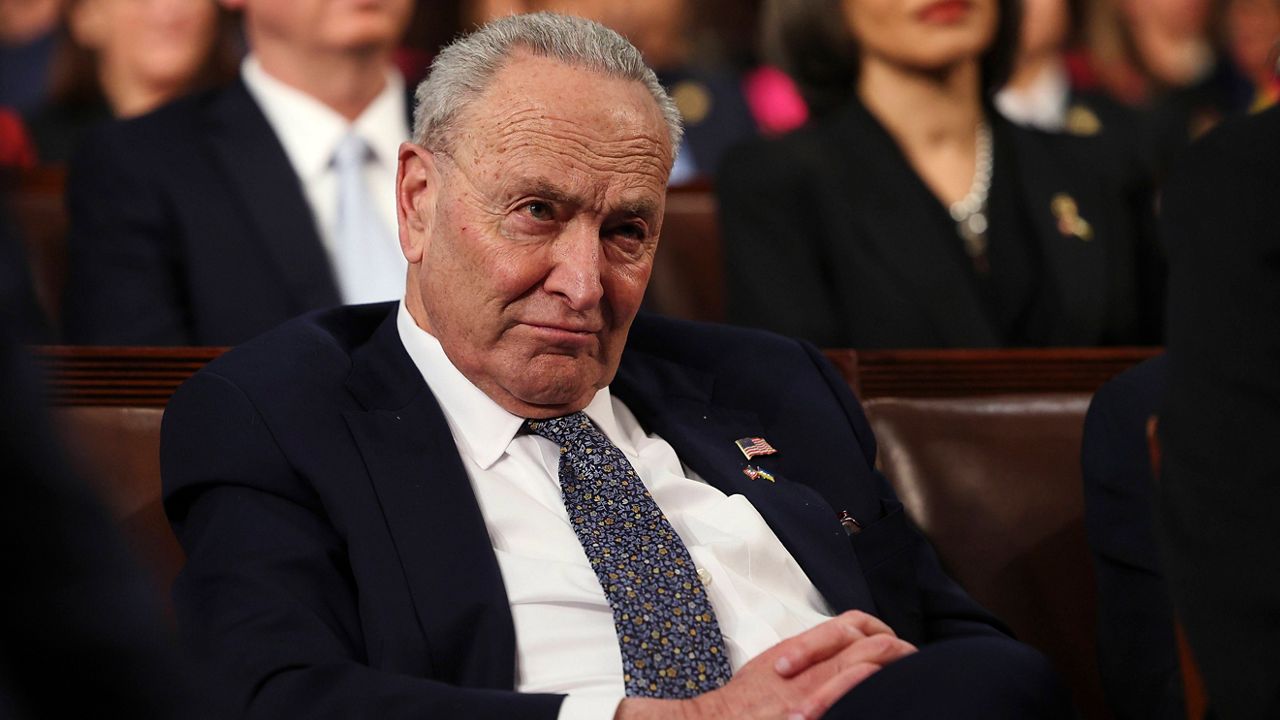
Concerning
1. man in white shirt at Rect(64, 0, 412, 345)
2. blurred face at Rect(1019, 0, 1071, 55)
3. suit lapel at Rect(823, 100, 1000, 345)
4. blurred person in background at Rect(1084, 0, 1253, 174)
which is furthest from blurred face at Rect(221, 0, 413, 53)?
blurred person in background at Rect(1084, 0, 1253, 174)

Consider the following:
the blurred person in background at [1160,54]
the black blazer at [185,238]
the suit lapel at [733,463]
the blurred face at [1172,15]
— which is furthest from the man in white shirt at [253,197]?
the blurred face at [1172,15]

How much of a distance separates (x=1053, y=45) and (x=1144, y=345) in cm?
247

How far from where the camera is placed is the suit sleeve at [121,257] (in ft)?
8.66

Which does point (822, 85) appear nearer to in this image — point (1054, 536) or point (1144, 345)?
point (1144, 345)

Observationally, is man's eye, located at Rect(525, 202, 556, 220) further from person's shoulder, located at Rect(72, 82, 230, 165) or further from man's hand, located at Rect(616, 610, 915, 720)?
person's shoulder, located at Rect(72, 82, 230, 165)

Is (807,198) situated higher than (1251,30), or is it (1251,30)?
(807,198)

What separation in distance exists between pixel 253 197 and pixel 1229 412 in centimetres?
189

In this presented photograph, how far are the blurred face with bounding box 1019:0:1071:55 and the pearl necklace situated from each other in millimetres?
2011

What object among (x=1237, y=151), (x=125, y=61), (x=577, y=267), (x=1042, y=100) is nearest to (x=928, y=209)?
(x=577, y=267)

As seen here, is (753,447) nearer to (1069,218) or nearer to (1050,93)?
(1069,218)

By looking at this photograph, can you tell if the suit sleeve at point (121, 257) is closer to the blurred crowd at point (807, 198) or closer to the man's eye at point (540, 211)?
the blurred crowd at point (807, 198)

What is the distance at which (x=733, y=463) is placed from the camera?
75.9 inches

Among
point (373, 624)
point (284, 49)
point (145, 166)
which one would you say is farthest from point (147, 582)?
point (284, 49)

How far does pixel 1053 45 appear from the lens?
5.20m
